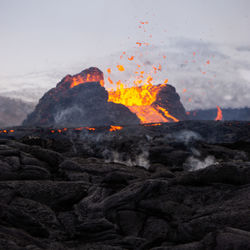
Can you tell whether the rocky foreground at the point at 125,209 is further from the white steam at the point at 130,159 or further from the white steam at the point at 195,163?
the white steam at the point at 130,159

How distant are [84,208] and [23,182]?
481cm

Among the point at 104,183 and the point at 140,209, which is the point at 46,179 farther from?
the point at 140,209

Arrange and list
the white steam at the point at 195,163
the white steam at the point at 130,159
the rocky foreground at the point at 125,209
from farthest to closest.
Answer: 1. the white steam at the point at 130,159
2. the white steam at the point at 195,163
3. the rocky foreground at the point at 125,209

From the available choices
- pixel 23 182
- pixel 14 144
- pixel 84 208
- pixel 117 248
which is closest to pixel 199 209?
pixel 117 248

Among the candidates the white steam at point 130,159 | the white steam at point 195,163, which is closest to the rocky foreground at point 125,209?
the white steam at point 195,163

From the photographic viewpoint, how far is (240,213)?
1138cm

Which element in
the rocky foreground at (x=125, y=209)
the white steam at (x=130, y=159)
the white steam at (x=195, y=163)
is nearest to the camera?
the rocky foreground at (x=125, y=209)

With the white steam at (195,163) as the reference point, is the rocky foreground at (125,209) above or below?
above

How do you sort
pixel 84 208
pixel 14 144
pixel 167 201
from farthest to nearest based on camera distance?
pixel 14 144, pixel 84 208, pixel 167 201

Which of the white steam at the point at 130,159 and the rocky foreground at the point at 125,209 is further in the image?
the white steam at the point at 130,159

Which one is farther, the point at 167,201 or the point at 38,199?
the point at 38,199

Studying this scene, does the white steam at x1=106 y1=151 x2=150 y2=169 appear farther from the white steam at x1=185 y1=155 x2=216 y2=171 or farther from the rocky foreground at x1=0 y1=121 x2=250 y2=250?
the rocky foreground at x1=0 y1=121 x2=250 y2=250

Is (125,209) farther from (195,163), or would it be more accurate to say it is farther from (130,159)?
(130,159)

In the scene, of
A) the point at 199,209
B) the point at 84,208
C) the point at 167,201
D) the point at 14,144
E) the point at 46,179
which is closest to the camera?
the point at 199,209
